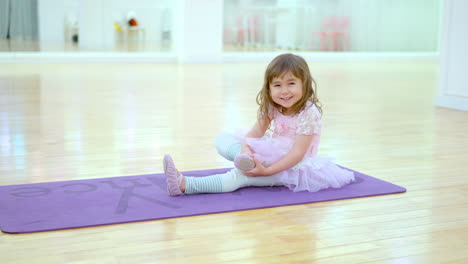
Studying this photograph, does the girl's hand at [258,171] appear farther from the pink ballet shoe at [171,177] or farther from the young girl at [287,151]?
the pink ballet shoe at [171,177]

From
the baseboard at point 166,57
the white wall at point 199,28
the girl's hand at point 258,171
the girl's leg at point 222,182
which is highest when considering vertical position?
the white wall at point 199,28

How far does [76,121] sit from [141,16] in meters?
6.52

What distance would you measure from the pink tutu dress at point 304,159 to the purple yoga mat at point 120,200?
0.04m

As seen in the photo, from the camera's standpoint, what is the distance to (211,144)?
11.5ft

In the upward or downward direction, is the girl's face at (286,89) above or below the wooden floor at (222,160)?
above

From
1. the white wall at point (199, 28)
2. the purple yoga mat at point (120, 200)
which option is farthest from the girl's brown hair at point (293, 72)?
the white wall at point (199, 28)

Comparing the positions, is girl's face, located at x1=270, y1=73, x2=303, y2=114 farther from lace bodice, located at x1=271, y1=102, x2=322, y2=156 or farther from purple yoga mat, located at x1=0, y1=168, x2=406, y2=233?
purple yoga mat, located at x1=0, y1=168, x2=406, y2=233

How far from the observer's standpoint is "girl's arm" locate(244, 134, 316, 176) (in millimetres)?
2441

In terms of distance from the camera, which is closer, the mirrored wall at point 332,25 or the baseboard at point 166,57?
the baseboard at point 166,57

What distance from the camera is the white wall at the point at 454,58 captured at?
5.20 m

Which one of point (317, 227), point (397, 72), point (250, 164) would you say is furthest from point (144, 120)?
point (397, 72)

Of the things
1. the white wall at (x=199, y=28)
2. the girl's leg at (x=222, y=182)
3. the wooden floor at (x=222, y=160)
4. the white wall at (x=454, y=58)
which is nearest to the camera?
the wooden floor at (x=222, y=160)

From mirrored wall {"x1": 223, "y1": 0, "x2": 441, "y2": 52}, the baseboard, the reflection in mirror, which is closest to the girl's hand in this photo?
the baseboard

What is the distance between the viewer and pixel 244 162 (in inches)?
94.0
